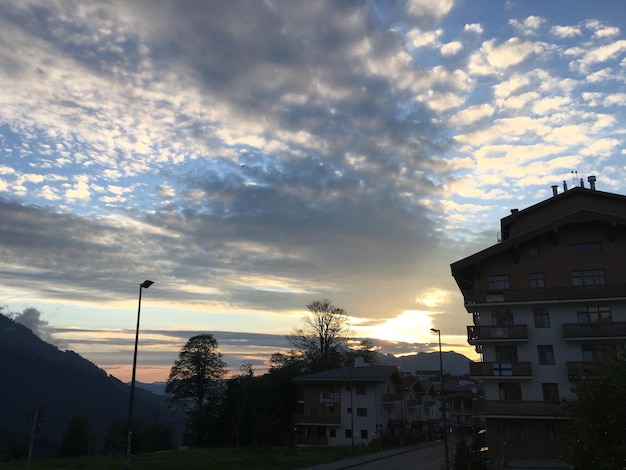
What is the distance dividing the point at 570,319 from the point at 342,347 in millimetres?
51594

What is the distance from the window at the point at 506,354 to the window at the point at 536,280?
570 cm

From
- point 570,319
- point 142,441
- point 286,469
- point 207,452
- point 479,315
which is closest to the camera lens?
point 286,469

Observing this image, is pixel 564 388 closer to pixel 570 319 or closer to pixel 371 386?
pixel 570 319

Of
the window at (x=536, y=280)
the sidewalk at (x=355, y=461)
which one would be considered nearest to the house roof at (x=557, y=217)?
the window at (x=536, y=280)

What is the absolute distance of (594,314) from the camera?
40625mm

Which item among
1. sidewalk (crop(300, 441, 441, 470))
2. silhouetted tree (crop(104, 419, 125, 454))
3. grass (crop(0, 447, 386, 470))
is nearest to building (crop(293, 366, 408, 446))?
grass (crop(0, 447, 386, 470))

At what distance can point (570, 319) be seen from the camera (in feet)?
135

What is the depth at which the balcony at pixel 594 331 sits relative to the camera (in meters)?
38.6

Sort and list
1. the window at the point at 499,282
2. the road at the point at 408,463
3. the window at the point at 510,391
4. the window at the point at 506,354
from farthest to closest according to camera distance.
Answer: the window at the point at 499,282, the window at the point at 506,354, the window at the point at 510,391, the road at the point at 408,463

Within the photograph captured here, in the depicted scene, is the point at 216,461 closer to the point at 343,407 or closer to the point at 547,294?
the point at 343,407

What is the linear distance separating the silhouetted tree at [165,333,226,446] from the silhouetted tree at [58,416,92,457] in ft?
72.8

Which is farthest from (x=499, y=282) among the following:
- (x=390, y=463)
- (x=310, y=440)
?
(x=310, y=440)

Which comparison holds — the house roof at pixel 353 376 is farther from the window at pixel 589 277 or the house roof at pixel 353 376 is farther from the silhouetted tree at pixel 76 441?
the silhouetted tree at pixel 76 441

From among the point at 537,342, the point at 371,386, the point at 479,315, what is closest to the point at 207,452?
the point at 371,386
